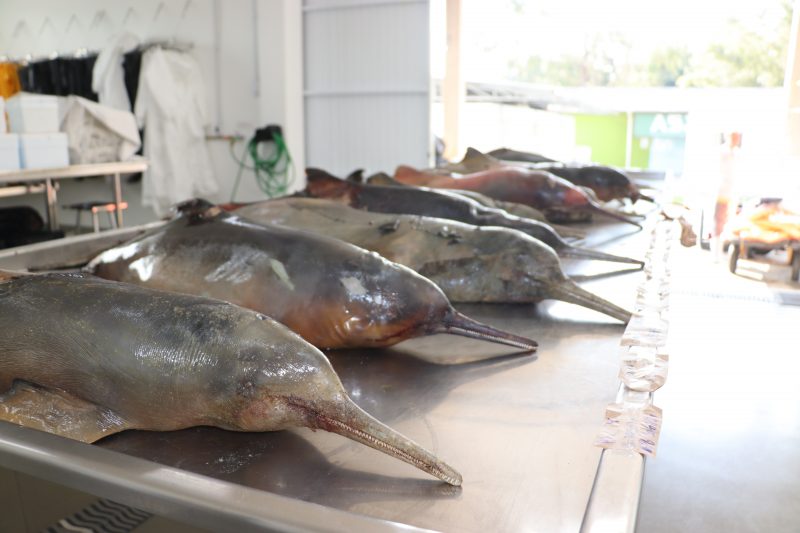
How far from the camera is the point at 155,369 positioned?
104 cm

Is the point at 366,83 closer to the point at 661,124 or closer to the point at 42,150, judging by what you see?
the point at 661,124

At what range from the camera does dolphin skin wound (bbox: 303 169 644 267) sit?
2104 mm

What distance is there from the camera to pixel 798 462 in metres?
1.58

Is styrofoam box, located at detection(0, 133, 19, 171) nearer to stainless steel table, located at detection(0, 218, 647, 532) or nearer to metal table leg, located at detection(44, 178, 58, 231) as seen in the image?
metal table leg, located at detection(44, 178, 58, 231)

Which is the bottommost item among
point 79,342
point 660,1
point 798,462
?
point 798,462

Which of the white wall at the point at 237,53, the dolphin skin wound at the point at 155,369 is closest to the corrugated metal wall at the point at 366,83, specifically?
the white wall at the point at 237,53

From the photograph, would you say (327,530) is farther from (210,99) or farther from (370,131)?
(210,99)

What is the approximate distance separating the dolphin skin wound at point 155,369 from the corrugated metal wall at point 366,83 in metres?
6.98

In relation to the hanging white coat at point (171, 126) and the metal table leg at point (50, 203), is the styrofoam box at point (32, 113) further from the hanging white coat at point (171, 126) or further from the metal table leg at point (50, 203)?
the hanging white coat at point (171, 126)

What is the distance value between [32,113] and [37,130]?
1.08 ft

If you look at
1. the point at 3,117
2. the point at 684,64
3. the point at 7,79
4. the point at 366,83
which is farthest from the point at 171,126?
the point at 684,64

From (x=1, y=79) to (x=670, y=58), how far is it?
13.4 meters

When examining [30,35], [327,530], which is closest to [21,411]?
[327,530]

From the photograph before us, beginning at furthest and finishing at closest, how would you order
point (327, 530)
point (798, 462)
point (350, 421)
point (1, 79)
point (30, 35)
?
1. point (30, 35)
2. point (1, 79)
3. point (798, 462)
4. point (350, 421)
5. point (327, 530)
